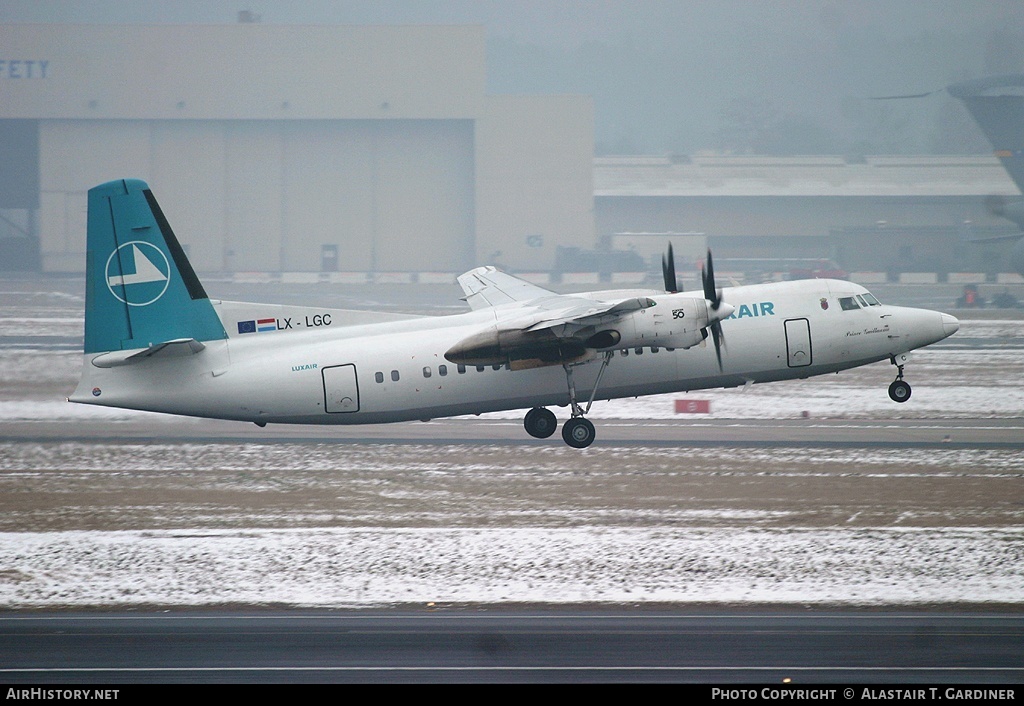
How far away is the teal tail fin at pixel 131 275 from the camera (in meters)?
27.4

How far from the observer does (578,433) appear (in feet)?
100

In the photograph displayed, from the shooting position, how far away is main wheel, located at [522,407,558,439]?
3145cm

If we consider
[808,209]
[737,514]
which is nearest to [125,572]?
[737,514]

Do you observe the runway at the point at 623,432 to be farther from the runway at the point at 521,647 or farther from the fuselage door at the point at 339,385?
the runway at the point at 521,647

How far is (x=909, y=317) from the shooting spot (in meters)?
31.0

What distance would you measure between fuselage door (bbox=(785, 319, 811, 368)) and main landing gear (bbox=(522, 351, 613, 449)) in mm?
5049

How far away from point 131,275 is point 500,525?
11.4m

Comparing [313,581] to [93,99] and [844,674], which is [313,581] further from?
[93,99]

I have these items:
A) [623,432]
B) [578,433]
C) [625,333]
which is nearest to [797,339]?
[625,333]

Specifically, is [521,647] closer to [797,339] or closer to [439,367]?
[439,367]

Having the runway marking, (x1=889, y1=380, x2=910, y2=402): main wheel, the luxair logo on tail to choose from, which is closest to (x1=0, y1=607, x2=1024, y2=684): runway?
the runway marking

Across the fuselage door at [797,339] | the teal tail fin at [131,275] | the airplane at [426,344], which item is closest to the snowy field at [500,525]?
the airplane at [426,344]

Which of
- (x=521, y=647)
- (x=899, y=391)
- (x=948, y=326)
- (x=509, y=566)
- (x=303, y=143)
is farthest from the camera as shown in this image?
(x=303, y=143)

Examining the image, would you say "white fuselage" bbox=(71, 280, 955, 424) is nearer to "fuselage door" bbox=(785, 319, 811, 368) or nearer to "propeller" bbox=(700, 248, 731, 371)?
"fuselage door" bbox=(785, 319, 811, 368)
